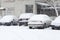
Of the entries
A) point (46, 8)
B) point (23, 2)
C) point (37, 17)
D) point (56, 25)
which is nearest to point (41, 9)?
point (46, 8)

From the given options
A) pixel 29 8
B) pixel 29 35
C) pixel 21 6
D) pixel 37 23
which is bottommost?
pixel 29 35

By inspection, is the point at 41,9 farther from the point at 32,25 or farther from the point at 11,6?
the point at 32,25

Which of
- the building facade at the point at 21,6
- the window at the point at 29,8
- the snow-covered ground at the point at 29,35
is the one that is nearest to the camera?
the snow-covered ground at the point at 29,35

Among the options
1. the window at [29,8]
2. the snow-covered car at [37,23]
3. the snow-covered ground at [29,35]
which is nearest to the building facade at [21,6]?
the window at [29,8]

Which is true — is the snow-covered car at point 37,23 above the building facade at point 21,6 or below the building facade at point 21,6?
below

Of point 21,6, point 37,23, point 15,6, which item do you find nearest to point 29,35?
point 37,23

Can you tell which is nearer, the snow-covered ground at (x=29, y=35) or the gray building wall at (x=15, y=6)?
the snow-covered ground at (x=29, y=35)

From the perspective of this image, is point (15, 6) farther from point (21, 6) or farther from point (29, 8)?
point (29, 8)

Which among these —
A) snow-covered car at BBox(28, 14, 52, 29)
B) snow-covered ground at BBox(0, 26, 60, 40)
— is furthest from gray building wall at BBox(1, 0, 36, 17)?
snow-covered ground at BBox(0, 26, 60, 40)

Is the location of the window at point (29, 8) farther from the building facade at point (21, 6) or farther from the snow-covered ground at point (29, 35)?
the snow-covered ground at point (29, 35)

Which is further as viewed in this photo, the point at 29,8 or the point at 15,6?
the point at 15,6

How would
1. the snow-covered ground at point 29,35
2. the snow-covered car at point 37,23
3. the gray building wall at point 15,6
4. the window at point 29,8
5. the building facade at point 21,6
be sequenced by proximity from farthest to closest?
the window at point 29,8 → the gray building wall at point 15,6 → the building facade at point 21,6 → the snow-covered car at point 37,23 → the snow-covered ground at point 29,35

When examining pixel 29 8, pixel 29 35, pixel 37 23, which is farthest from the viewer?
pixel 29 8

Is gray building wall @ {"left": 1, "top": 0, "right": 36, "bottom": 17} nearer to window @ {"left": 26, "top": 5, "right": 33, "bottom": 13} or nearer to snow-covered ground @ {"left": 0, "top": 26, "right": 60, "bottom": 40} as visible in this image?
window @ {"left": 26, "top": 5, "right": 33, "bottom": 13}
